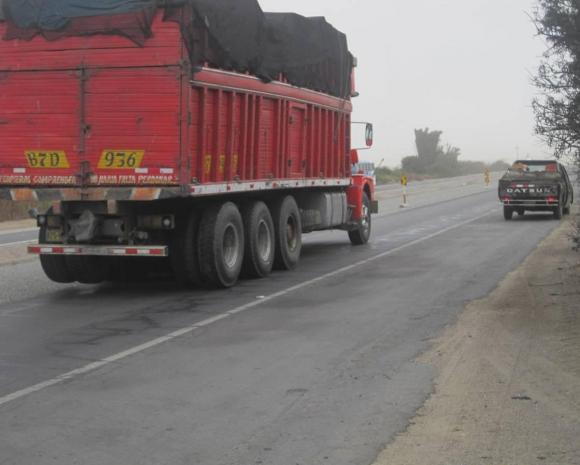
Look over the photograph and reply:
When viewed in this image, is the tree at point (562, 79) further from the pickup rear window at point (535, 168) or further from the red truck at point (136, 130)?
the pickup rear window at point (535, 168)

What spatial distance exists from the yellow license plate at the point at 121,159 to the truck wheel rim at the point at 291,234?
4.76 m

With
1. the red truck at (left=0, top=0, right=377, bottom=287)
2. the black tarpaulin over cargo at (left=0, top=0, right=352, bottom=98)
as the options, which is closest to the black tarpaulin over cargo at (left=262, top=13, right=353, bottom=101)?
the black tarpaulin over cargo at (left=0, top=0, right=352, bottom=98)

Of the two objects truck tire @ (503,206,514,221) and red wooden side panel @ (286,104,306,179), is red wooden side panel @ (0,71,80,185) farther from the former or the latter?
truck tire @ (503,206,514,221)

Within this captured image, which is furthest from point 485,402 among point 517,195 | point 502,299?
point 517,195

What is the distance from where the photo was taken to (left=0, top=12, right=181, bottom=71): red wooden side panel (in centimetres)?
1198

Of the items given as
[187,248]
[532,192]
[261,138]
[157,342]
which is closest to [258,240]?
[261,138]

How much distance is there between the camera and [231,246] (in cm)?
1401

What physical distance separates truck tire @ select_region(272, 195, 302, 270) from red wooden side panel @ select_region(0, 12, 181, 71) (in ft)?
15.1

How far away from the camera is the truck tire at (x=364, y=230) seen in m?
21.1

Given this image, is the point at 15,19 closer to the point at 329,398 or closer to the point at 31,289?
the point at 31,289

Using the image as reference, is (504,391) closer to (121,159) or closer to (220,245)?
(121,159)

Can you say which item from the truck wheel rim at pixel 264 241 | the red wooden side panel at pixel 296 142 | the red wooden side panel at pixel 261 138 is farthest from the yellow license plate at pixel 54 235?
the red wooden side panel at pixel 296 142

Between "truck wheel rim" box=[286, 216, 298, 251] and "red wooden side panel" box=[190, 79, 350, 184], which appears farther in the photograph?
"truck wheel rim" box=[286, 216, 298, 251]

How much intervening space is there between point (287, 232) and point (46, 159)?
5089 millimetres
